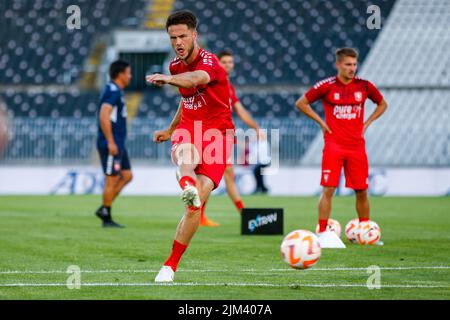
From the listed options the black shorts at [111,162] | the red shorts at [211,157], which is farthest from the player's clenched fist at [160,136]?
the black shorts at [111,162]

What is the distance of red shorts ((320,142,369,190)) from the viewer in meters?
11.1

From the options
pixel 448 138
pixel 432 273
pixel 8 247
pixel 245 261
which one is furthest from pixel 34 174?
pixel 432 273

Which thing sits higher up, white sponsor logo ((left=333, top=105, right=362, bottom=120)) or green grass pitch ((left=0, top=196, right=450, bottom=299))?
white sponsor logo ((left=333, top=105, right=362, bottom=120))

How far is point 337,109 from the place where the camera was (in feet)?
37.0

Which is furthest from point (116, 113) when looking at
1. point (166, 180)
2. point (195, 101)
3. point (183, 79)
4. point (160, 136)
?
point (166, 180)

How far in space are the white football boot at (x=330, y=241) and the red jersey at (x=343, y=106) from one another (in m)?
1.19

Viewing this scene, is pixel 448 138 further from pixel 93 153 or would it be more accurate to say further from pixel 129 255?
pixel 129 255

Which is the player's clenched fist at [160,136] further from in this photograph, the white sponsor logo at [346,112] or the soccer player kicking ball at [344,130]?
the white sponsor logo at [346,112]

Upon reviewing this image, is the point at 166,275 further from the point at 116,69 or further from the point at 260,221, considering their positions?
the point at 116,69

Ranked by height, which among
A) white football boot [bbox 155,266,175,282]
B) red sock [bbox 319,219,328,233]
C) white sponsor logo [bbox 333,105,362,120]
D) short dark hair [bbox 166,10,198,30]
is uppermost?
short dark hair [bbox 166,10,198,30]

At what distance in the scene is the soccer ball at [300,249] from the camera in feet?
24.8

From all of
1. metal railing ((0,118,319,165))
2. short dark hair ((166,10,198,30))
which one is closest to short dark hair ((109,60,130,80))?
short dark hair ((166,10,198,30))

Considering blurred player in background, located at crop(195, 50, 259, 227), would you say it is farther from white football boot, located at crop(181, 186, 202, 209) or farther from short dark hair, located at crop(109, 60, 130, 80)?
white football boot, located at crop(181, 186, 202, 209)

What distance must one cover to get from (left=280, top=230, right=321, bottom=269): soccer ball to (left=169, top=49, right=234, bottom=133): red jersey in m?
1.06
